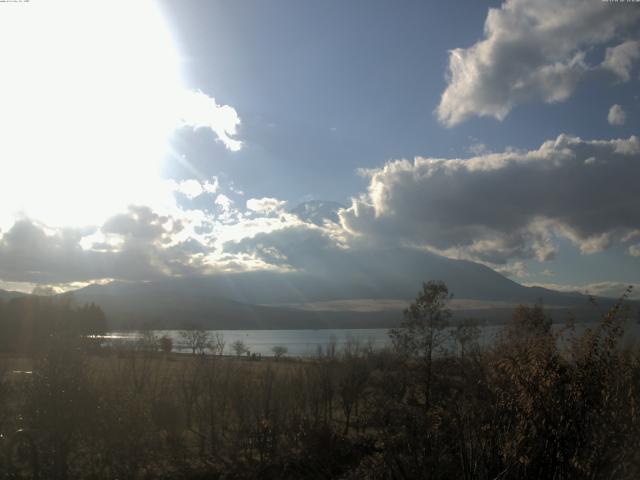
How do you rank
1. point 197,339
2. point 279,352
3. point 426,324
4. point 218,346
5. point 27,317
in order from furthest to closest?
point 197,339 < point 279,352 < point 27,317 < point 218,346 < point 426,324

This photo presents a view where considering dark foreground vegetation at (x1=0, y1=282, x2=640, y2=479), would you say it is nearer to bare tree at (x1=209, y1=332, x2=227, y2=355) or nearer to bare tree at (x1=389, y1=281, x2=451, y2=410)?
bare tree at (x1=389, y1=281, x2=451, y2=410)

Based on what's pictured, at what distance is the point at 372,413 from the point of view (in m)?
31.8

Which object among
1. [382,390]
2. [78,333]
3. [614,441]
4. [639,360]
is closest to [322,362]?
[382,390]

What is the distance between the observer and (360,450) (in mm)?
26406

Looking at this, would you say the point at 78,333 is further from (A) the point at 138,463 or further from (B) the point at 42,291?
(B) the point at 42,291

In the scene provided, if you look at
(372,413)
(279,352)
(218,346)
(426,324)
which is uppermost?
(426,324)

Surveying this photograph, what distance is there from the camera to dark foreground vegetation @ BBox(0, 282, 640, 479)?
8.41 m

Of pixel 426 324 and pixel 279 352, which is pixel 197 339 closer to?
pixel 279 352

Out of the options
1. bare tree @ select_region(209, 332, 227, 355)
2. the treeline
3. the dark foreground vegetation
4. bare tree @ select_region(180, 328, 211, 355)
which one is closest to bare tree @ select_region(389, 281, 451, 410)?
the dark foreground vegetation

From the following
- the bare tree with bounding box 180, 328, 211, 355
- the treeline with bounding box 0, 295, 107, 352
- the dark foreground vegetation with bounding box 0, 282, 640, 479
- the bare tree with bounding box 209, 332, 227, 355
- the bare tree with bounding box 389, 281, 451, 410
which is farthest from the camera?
the bare tree with bounding box 180, 328, 211, 355

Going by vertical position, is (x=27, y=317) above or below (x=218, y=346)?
above

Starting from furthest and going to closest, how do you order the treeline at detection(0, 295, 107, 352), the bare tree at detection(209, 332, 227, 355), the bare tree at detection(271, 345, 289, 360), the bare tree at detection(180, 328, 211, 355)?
1. the bare tree at detection(180, 328, 211, 355)
2. the bare tree at detection(271, 345, 289, 360)
3. the treeline at detection(0, 295, 107, 352)
4. the bare tree at detection(209, 332, 227, 355)

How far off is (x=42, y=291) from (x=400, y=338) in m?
85.4

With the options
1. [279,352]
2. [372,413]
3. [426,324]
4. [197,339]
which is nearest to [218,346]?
[372,413]
